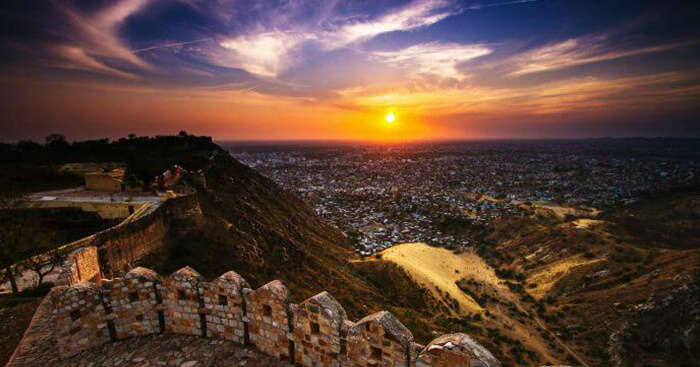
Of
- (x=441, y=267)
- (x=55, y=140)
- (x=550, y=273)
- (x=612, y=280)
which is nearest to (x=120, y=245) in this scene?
(x=441, y=267)

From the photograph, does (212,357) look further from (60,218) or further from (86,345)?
(60,218)

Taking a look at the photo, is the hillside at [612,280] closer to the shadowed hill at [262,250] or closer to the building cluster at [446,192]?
the building cluster at [446,192]

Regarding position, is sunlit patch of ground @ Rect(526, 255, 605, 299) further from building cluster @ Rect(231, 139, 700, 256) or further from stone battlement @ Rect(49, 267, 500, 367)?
stone battlement @ Rect(49, 267, 500, 367)

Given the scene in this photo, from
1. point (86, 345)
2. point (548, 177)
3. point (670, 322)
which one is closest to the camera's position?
point (86, 345)

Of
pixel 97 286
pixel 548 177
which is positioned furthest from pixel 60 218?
pixel 548 177

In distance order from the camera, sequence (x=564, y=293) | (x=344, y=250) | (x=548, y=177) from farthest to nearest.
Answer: (x=548, y=177), (x=344, y=250), (x=564, y=293)
